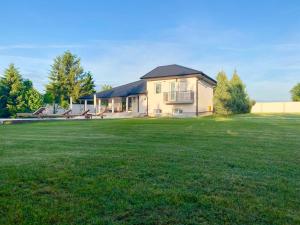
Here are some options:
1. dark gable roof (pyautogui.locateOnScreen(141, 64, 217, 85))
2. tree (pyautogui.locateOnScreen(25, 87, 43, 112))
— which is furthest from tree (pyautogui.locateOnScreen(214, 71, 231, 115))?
tree (pyautogui.locateOnScreen(25, 87, 43, 112))

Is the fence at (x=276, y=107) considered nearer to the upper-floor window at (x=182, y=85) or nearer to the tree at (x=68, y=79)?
the upper-floor window at (x=182, y=85)

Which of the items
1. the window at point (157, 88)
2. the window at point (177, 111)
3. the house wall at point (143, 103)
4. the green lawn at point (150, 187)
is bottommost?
the green lawn at point (150, 187)

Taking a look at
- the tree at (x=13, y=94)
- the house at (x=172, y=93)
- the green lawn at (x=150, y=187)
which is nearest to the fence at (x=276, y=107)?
the house at (x=172, y=93)

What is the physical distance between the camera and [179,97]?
23.5 metres

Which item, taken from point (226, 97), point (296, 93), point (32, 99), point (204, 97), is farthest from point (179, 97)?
point (296, 93)

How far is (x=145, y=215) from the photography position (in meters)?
2.19

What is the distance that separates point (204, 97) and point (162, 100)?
4519mm

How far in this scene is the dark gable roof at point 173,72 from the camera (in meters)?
23.1

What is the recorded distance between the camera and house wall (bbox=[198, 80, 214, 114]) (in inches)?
942

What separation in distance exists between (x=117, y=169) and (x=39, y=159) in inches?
63.8

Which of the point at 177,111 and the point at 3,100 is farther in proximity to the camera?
the point at 3,100

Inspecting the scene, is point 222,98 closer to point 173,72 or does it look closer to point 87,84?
point 173,72

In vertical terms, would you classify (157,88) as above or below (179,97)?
above

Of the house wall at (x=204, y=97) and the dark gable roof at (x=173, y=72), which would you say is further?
the house wall at (x=204, y=97)
